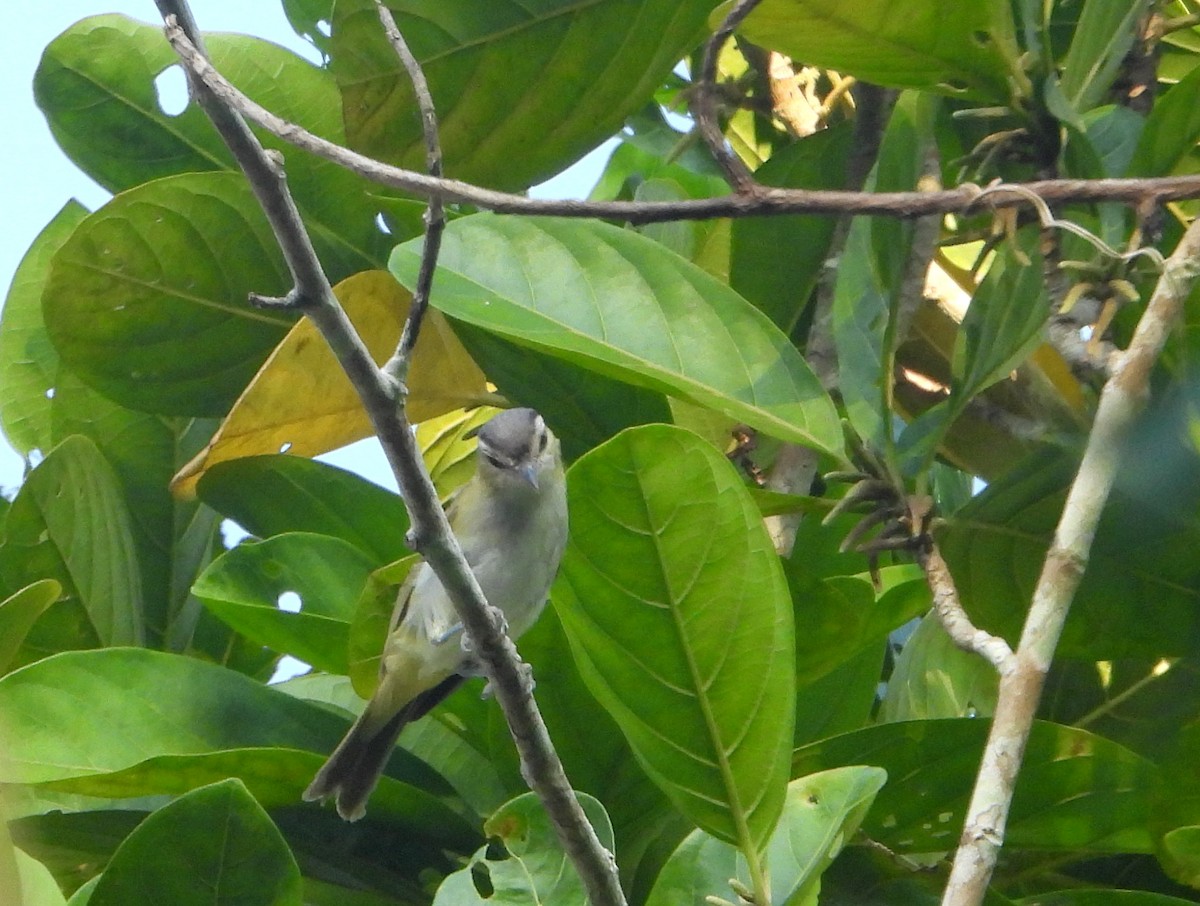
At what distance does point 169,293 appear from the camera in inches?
90.1

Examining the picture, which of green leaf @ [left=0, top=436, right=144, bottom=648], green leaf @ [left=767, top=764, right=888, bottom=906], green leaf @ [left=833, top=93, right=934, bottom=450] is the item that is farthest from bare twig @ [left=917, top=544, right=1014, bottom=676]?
green leaf @ [left=0, top=436, right=144, bottom=648]

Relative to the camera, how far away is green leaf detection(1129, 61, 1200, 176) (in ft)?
6.21

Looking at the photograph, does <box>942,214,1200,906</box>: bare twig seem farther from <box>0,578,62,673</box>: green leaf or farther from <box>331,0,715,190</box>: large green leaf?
<box>0,578,62,673</box>: green leaf

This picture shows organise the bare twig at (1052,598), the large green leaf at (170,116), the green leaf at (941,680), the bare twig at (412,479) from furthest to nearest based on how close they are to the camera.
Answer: the large green leaf at (170,116), the green leaf at (941,680), the bare twig at (1052,598), the bare twig at (412,479)

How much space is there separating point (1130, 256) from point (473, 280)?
0.81 meters

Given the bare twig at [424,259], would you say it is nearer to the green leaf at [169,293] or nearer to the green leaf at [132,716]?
the green leaf at [132,716]

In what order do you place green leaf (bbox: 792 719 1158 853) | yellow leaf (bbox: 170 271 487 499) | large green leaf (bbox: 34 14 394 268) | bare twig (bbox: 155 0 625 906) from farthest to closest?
large green leaf (bbox: 34 14 394 268), yellow leaf (bbox: 170 271 487 499), green leaf (bbox: 792 719 1158 853), bare twig (bbox: 155 0 625 906)

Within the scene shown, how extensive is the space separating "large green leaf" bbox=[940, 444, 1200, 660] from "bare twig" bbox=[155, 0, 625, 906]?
2.30ft

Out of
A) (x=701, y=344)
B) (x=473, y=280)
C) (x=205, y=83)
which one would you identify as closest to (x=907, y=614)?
(x=701, y=344)

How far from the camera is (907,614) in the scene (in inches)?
71.6

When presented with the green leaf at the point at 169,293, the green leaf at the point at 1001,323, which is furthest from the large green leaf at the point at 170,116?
the green leaf at the point at 1001,323

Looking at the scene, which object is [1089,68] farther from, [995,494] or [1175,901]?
[1175,901]

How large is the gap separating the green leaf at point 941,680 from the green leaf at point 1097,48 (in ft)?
2.60

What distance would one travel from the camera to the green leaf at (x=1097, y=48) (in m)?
1.94
